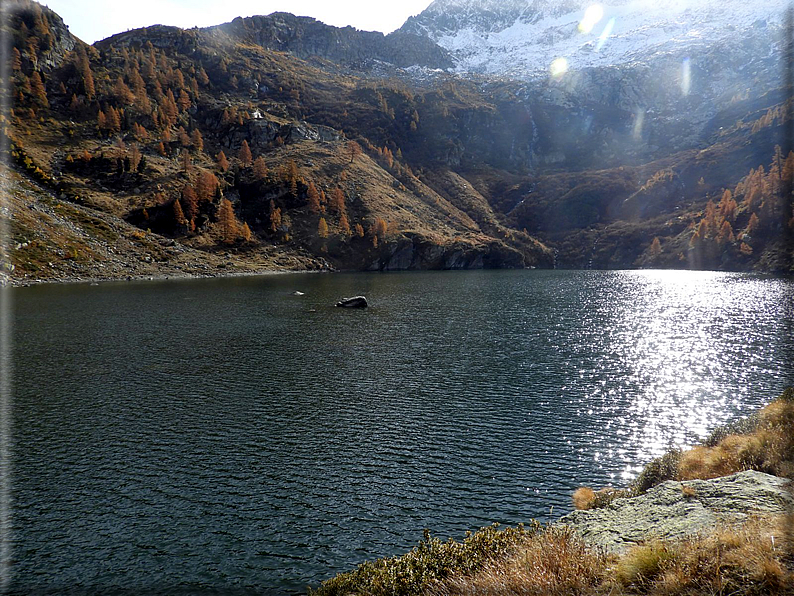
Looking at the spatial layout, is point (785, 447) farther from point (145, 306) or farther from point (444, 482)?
point (145, 306)

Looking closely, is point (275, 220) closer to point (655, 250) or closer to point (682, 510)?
point (655, 250)

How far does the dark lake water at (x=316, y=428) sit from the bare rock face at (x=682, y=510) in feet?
17.4

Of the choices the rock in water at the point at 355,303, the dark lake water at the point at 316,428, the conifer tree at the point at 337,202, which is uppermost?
the conifer tree at the point at 337,202

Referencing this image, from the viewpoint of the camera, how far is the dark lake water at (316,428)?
58.7 ft

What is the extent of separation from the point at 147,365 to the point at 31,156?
168 metres

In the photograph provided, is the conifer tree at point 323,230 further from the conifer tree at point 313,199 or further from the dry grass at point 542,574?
the dry grass at point 542,574

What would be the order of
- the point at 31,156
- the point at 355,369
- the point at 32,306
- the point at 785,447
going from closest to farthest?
the point at 785,447 → the point at 355,369 → the point at 32,306 → the point at 31,156

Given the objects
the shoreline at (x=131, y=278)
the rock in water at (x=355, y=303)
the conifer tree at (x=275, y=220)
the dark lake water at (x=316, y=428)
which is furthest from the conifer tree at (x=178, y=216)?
the rock in water at (x=355, y=303)

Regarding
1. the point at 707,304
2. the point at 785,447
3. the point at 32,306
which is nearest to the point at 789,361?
the point at 785,447

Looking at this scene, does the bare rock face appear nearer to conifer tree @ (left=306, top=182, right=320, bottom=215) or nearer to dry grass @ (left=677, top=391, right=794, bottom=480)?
dry grass @ (left=677, top=391, right=794, bottom=480)

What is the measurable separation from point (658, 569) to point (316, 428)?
23078 mm

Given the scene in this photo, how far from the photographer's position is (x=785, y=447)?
17.6 meters

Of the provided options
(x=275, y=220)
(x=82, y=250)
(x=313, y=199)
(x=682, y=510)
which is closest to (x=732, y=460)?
(x=682, y=510)

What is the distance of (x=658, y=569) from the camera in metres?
9.45
